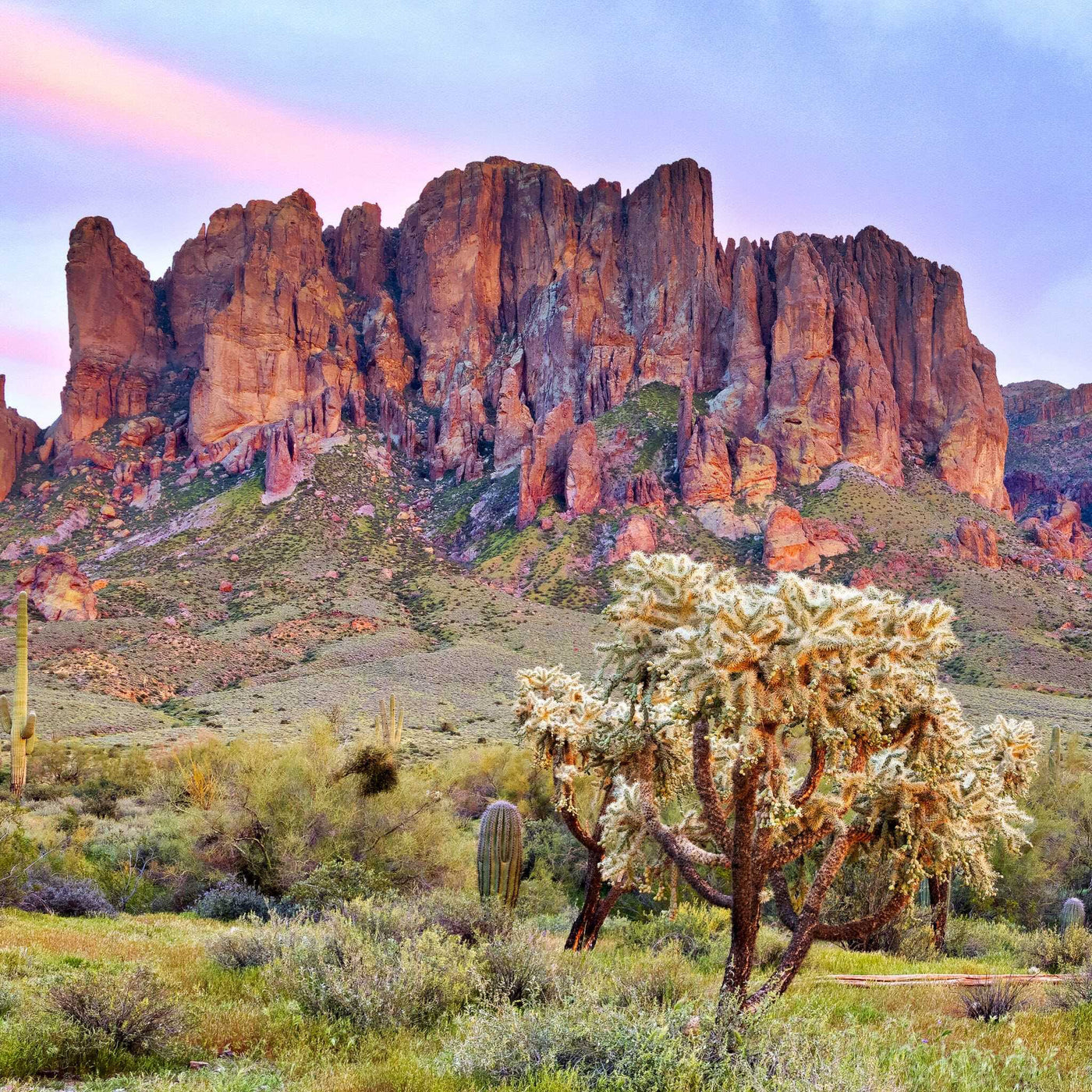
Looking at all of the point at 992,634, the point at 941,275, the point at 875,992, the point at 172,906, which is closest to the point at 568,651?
the point at 992,634

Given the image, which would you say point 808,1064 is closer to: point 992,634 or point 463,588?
point 992,634

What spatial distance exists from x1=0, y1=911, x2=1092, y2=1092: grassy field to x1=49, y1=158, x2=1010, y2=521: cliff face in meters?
74.2

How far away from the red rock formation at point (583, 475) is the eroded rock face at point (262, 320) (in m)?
35.5

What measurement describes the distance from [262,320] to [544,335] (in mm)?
37655

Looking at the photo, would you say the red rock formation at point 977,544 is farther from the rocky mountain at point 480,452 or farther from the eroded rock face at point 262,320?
the eroded rock face at point 262,320

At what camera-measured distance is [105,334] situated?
4409 inches

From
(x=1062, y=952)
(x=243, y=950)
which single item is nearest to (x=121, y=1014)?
(x=243, y=950)

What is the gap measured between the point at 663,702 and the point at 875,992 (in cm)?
426

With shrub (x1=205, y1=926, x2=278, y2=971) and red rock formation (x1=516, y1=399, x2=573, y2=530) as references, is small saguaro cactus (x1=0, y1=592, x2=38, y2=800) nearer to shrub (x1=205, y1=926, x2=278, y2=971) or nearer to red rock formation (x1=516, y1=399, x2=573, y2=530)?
shrub (x1=205, y1=926, x2=278, y2=971)

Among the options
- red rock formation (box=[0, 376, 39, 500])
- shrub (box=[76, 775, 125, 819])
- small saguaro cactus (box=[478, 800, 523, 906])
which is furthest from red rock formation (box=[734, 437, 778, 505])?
red rock formation (box=[0, 376, 39, 500])

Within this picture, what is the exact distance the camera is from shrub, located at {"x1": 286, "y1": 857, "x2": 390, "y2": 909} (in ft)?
43.4

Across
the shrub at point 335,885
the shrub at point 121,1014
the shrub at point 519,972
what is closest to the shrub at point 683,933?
the shrub at point 519,972

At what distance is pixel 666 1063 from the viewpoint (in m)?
5.39

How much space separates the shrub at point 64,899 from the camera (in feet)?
41.8
